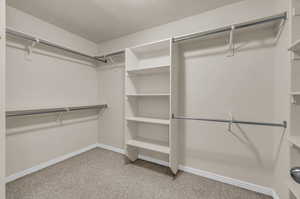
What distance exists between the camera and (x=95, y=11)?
1840mm

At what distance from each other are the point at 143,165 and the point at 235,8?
2.78 metres

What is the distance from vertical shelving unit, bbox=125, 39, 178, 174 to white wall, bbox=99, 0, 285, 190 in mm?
292

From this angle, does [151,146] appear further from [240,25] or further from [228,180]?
[240,25]

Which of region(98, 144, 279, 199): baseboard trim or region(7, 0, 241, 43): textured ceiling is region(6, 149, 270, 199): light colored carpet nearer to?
region(98, 144, 279, 199): baseboard trim

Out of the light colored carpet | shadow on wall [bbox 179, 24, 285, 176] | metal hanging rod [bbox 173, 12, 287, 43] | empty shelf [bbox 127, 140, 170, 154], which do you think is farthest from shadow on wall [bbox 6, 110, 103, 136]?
metal hanging rod [bbox 173, 12, 287, 43]

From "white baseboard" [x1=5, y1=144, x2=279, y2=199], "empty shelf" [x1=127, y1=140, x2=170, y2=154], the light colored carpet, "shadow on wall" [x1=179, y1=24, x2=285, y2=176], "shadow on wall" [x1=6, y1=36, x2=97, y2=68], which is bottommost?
the light colored carpet

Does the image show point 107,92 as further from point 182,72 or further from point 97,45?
point 182,72

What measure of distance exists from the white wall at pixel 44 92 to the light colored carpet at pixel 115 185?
35 cm

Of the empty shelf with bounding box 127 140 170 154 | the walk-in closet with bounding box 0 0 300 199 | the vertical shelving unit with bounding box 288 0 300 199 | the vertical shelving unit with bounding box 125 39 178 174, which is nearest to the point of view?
the vertical shelving unit with bounding box 288 0 300 199

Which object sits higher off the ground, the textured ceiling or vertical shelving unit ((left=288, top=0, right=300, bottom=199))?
the textured ceiling

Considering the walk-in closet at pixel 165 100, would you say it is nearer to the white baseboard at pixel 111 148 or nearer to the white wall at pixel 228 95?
the white wall at pixel 228 95

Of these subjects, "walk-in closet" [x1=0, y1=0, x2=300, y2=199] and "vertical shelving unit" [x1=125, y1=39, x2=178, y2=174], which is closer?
"walk-in closet" [x1=0, y1=0, x2=300, y2=199]

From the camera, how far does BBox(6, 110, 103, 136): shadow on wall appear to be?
5.64ft

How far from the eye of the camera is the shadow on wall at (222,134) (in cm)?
152
